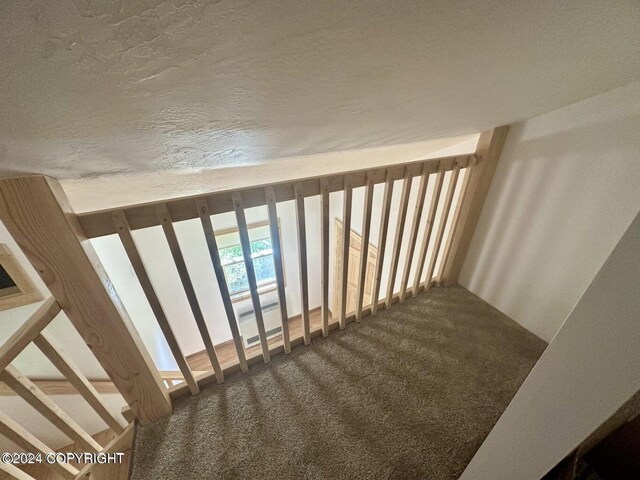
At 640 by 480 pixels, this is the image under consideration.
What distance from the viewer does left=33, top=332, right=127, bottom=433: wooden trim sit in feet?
2.79

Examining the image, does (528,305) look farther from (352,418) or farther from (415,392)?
(352,418)

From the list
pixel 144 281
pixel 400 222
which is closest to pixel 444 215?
pixel 400 222

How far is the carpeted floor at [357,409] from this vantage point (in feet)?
3.43

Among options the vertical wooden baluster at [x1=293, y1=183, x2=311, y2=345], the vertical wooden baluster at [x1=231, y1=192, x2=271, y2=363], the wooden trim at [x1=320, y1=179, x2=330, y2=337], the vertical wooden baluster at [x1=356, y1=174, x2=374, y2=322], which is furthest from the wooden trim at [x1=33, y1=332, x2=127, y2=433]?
the vertical wooden baluster at [x1=356, y1=174, x2=374, y2=322]

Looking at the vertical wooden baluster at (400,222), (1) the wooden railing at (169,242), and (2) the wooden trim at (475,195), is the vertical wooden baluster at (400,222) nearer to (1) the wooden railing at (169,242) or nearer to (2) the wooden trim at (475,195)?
(1) the wooden railing at (169,242)

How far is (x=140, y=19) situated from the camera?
0.91 ft

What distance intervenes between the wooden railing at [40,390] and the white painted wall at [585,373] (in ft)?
4.52

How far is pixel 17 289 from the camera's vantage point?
1.95 m

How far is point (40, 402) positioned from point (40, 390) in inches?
3.2

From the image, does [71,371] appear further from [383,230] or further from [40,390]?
[383,230]

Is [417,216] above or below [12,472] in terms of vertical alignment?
above

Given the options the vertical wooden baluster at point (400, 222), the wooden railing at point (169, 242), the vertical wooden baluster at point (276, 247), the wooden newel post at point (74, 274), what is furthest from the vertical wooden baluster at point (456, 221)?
the wooden newel post at point (74, 274)

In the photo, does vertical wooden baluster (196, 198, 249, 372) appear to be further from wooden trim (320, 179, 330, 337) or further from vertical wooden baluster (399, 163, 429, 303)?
vertical wooden baluster (399, 163, 429, 303)

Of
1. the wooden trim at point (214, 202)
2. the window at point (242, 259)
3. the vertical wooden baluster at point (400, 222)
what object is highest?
the wooden trim at point (214, 202)
